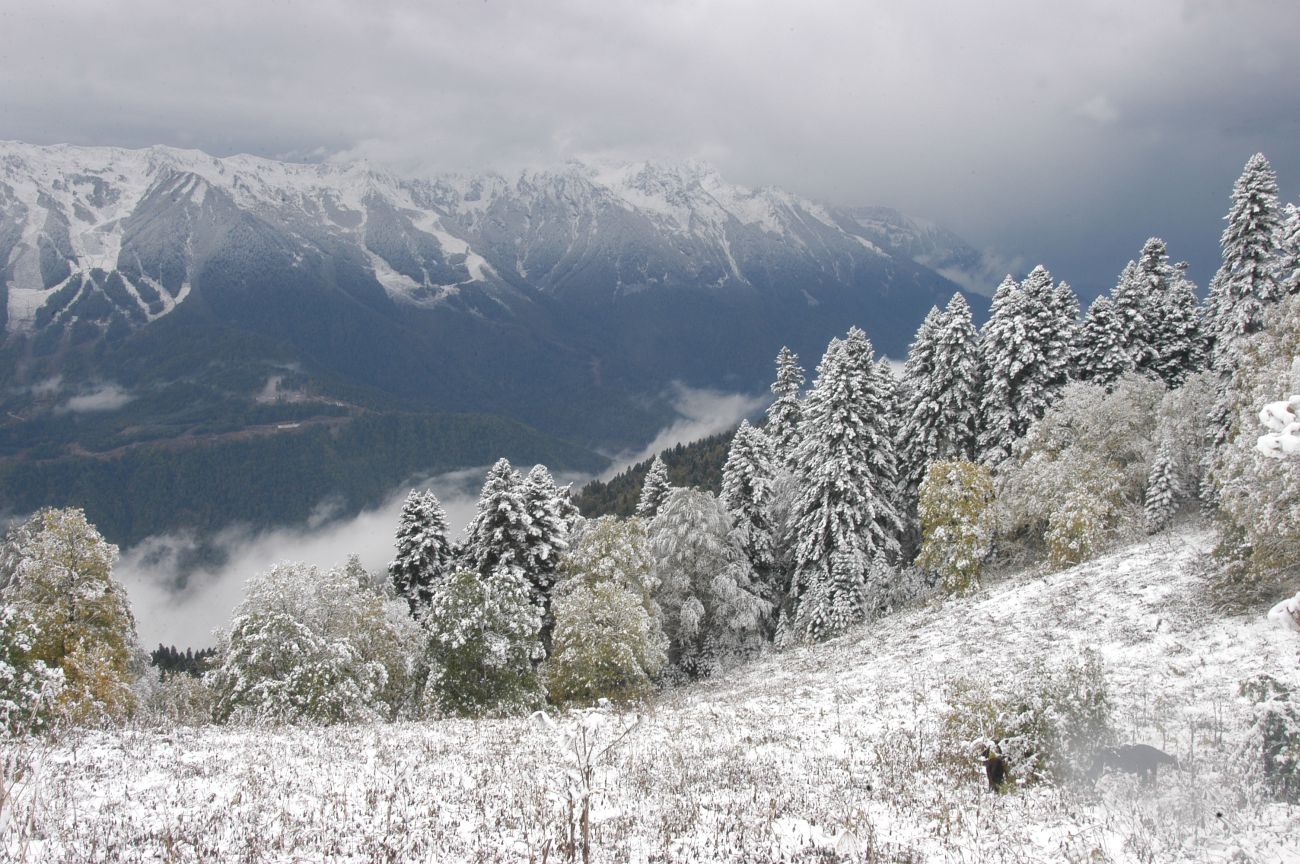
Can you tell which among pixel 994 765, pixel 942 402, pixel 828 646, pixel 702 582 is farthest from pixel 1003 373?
pixel 994 765

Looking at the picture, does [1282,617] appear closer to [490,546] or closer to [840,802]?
[840,802]

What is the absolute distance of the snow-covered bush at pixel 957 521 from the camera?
32000 millimetres

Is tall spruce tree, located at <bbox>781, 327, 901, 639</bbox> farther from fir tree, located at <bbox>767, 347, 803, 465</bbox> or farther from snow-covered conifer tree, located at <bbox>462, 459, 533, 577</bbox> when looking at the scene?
snow-covered conifer tree, located at <bbox>462, 459, 533, 577</bbox>

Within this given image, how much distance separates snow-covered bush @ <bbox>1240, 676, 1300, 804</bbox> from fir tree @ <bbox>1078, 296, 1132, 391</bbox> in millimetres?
36818

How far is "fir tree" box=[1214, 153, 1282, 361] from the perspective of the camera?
111 feet

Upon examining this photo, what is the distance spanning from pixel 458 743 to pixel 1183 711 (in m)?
13.1

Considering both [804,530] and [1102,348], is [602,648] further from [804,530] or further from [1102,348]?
[1102,348]

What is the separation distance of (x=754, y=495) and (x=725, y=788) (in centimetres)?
3450

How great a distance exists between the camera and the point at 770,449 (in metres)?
47.5

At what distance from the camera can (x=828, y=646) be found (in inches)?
1161

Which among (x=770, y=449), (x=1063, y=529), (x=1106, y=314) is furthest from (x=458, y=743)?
(x=1106, y=314)

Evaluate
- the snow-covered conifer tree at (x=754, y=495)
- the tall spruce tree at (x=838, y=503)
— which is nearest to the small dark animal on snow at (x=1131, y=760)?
the tall spruce tree at (x=838, y=503)

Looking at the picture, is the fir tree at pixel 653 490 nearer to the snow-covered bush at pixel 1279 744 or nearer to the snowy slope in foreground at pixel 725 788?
the snowy slope in foreground at pixel 725 788

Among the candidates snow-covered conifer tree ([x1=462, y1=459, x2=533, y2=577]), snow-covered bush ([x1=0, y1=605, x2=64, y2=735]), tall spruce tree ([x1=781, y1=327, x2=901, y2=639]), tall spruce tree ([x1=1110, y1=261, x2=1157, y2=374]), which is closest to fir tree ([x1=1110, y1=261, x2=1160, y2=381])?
tall spruce tree ([x1=1110, y1=261, x2=1157, y2=374])
